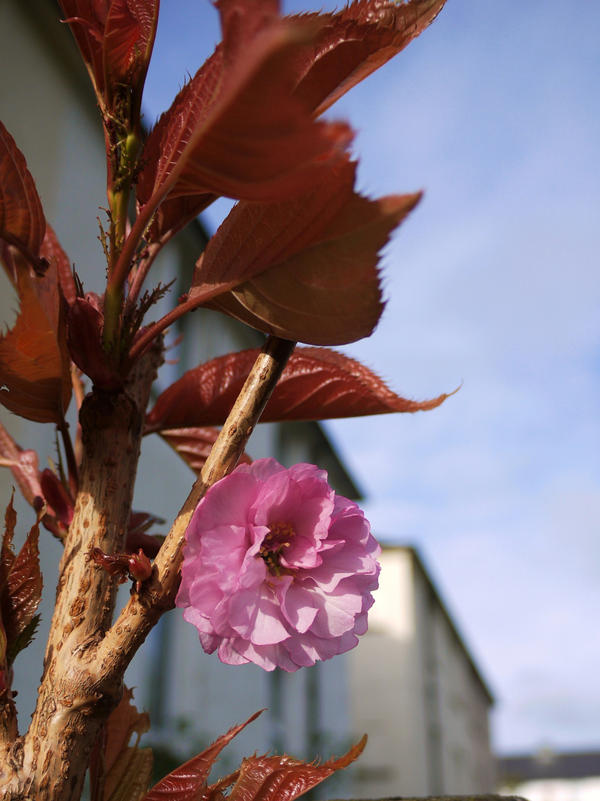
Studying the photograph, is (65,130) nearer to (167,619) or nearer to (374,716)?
(167,619)

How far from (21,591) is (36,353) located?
199 millimetres

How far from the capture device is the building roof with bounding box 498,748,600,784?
97.1 feet

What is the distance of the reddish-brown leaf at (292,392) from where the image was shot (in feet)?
2.63

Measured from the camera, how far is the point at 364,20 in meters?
0.65

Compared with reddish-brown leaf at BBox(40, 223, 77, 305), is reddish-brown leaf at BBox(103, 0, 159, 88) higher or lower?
higher

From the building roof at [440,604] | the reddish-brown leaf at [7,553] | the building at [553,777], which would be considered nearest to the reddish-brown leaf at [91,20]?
the reddish-brown leaf at [7,553]

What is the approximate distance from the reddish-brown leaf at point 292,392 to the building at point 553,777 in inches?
1176

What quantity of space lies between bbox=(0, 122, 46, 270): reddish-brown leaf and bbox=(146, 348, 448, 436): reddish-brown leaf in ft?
0.81

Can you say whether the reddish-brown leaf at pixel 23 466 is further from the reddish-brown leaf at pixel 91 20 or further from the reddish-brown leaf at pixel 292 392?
the reddish-brown leaf at pixel 91 20

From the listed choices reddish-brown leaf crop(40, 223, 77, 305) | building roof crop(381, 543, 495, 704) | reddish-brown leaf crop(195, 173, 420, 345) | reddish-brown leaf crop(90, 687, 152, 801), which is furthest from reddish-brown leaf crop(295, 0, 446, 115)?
building roof crop(381, 543, 495, 704)

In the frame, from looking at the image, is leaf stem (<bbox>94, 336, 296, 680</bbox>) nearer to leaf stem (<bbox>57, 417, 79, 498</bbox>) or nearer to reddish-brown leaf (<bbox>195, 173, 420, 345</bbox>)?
reddish-brown leaf (<bbox>195, 173, 420, 345</bbox>)

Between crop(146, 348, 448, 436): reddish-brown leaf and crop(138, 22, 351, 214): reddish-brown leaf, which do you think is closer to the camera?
crop(138, 22, 351, 214): reddish-brown leaf

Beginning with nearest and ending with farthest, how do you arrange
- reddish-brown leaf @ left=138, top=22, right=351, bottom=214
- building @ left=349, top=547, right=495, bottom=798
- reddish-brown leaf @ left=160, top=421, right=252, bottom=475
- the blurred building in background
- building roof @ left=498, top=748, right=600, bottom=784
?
reddish-brown leaf @ left=138, top=22, right=351, bottom=214 → reddish-brown leaf @ left=160, top=421, right=252, bottom=475 → the blurred building in background → building @ left=349, top=547, right=495, bottom=798 → building roof @ left=498, top=748, right=600, bottom=784

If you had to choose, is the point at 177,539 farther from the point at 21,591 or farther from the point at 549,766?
the point at 549,766
